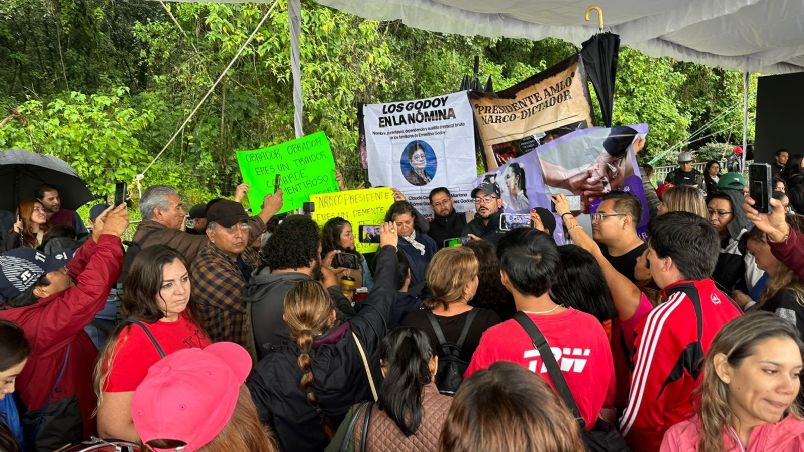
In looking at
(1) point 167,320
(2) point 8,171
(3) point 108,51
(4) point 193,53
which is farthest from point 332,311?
(3) point 108,51

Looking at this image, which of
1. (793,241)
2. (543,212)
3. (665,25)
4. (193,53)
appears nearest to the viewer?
(793,241)

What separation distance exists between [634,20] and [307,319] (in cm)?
664

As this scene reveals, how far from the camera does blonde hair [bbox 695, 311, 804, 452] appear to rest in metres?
1.72

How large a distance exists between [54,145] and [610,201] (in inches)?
370

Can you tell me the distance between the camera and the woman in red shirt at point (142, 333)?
7.33 feet

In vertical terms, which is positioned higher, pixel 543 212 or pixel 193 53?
pixel 193 53

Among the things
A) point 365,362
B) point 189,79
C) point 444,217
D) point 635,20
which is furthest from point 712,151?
point 365,362

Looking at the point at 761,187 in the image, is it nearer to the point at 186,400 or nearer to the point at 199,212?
the point at 186,400

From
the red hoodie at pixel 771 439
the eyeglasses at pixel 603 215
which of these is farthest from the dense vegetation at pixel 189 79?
the red hoodie at pixel 771 439

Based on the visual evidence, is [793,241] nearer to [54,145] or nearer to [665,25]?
[665,25]

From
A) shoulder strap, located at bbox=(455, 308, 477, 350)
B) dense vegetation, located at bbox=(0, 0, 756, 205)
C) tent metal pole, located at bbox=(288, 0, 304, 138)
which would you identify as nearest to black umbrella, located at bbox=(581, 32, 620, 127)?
tent metal pole, located at bbox=(288, 0, 304, 138)

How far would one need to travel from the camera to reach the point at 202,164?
11375 mm

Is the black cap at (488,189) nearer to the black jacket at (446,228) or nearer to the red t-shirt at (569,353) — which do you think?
the black jacket at (446,228)

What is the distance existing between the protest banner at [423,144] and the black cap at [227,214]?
93.5 inches
